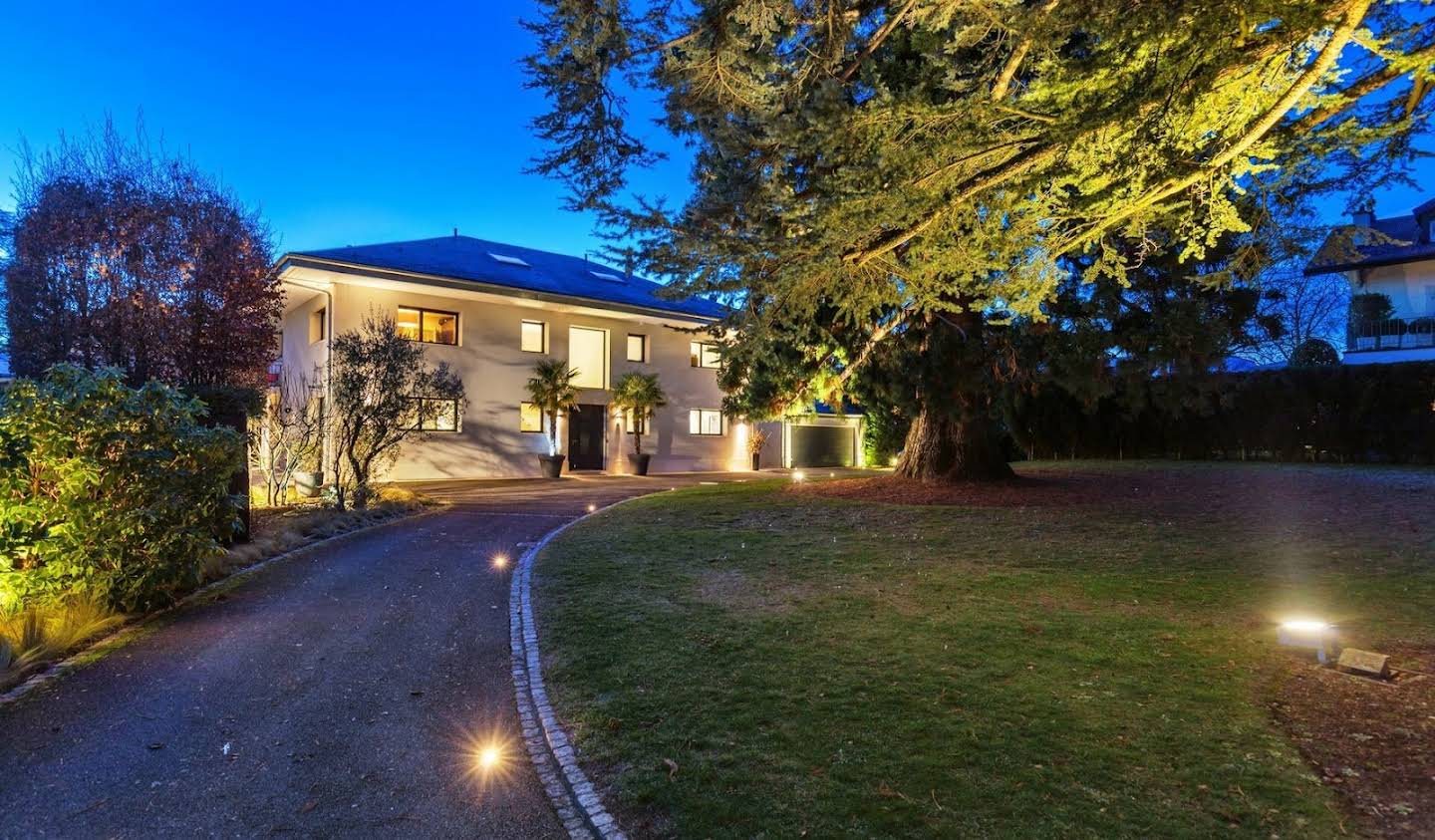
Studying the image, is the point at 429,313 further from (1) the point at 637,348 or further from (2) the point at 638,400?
(1) the point at 637,348

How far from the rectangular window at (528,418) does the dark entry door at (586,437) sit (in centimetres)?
95

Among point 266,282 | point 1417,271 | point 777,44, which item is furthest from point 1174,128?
point 1417,271

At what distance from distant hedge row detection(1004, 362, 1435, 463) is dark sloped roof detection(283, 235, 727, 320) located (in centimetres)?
1115

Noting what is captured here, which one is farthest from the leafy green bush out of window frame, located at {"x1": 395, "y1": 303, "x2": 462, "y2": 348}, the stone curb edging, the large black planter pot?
the large black planter pot

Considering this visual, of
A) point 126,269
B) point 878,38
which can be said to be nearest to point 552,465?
point 126,269

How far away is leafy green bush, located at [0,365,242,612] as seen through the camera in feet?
16.1

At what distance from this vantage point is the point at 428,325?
733 inches

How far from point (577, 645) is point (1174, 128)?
4954mm

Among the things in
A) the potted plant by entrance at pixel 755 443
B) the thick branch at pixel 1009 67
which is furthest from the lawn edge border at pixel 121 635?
the potted plant by entrance at pixel 755 443

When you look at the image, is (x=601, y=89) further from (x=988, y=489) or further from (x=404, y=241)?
(x=404, y=241)

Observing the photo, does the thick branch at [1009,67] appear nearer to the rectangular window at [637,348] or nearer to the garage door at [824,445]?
the rectangular window at [637,348]

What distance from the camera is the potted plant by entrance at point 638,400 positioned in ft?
68.2

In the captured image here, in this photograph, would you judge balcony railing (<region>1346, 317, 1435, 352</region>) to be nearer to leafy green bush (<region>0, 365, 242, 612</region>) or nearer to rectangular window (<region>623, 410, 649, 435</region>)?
rectangular window (<region>623, 410, 649, 435</region>)

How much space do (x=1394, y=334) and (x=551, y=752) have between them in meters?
32.8
